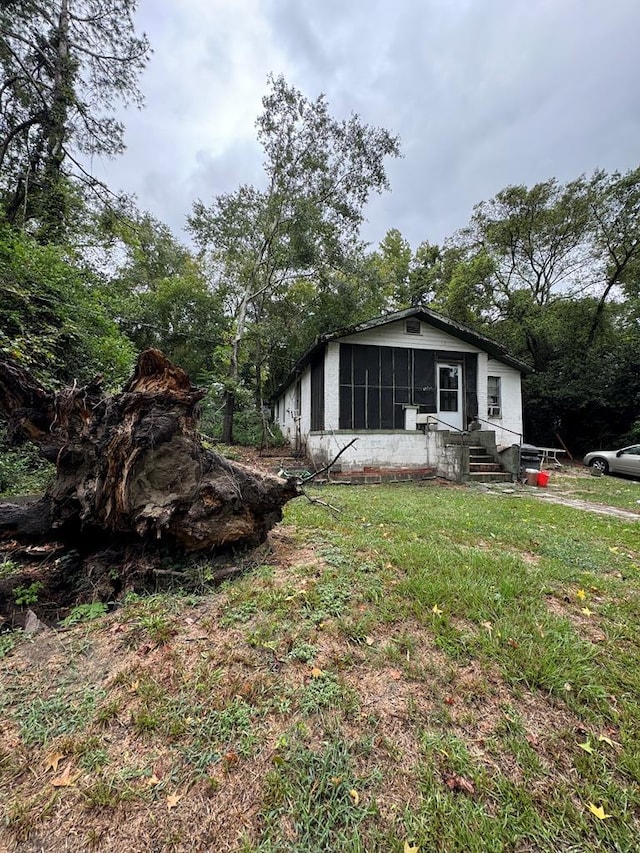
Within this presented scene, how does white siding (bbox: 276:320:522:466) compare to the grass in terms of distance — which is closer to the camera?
the grass

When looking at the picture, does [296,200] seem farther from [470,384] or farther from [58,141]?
[470,384]

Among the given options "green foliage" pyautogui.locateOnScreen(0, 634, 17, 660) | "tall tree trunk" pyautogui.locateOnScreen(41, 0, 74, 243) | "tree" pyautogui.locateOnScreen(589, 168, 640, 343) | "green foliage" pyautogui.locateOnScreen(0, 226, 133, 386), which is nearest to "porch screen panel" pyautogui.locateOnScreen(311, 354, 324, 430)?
"green foliage" pyautogui.locateOnScreen(0, 226, 133, 386)

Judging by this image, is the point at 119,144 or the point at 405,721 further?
the point at 119,144

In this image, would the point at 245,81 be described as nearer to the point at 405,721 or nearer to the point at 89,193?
the point at 89,193

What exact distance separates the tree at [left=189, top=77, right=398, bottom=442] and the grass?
430 inches

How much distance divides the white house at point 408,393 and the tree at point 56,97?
7.92m

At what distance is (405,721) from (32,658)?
225 centimetres

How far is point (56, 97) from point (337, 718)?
13507mm

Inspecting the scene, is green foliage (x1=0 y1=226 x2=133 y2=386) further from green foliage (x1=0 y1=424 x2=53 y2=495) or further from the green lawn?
the green lawn

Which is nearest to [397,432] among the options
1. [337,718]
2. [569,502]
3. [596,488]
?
[569,502]

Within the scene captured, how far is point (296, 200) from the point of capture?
13.2 metres

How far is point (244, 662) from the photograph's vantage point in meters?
1.97

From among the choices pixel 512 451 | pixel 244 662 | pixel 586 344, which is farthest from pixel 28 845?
pixel 586 344

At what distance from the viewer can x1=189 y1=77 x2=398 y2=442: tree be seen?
43.4ft
